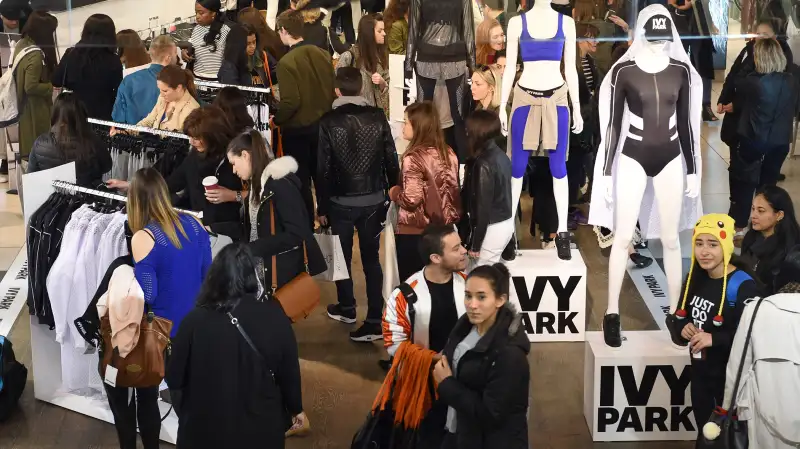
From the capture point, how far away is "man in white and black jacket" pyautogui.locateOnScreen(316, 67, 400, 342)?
6.93m

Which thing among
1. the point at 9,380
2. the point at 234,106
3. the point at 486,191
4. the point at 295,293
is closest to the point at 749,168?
the point at 486,191

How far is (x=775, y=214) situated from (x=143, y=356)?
3.21m

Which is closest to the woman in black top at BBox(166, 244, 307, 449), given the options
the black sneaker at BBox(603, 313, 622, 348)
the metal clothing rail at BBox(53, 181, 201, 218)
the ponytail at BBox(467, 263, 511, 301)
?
the ponytail at BBox(467, 263, 511, 301)

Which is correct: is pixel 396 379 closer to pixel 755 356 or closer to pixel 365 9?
pixel 755 356

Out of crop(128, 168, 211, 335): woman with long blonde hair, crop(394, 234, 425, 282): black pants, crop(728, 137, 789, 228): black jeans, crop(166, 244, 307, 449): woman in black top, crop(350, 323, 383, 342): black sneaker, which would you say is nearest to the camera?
crop(166, 244, 307, 449): woman in black top

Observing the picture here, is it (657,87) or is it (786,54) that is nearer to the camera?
(657,87)

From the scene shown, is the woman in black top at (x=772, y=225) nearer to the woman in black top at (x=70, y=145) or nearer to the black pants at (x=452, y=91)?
the black pants at (x=452, y=91)

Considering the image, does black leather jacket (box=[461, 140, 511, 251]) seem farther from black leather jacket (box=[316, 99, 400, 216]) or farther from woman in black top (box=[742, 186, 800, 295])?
woman in black top (box=[742, 186, 800, 295])

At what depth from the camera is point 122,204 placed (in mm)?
6105

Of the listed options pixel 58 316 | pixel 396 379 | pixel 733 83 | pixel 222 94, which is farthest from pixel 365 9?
pixel 396 379

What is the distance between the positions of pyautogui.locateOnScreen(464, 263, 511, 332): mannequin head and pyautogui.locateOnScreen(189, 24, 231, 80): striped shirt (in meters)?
4.88

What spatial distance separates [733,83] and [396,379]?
3085 millimetres

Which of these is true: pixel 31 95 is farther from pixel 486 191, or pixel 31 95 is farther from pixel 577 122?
pixel 577 122

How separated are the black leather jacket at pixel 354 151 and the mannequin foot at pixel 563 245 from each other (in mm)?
1046
